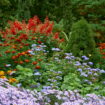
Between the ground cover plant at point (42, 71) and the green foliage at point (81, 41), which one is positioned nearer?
the ground cover plant at point (42, 71)

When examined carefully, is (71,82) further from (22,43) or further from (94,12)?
(94,12)

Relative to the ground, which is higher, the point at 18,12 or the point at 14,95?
the point at 14,95

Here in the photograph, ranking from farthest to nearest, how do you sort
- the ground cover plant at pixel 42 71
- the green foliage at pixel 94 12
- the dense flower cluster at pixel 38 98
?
the green foliage at pixel 94 12, the ground cover plant at pixel 42 71, the dense flower cluster at pixel 38 98

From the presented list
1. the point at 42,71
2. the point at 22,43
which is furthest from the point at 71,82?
the point at 22,43

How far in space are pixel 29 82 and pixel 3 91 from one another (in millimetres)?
2521

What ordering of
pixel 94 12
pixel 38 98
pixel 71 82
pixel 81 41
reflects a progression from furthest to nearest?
pixel 94 12
pixel 81 41
pixel 71 82
pixel 38 98

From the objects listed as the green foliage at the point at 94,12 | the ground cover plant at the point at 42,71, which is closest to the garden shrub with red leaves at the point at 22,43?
the ground cover plant at the point at 42,71

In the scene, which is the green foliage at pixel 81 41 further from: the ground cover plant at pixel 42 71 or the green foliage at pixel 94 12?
the green foliage at pixel 94 12

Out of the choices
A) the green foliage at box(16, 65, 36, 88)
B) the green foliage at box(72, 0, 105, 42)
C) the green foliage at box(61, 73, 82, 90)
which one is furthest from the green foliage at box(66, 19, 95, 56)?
the green foliage at box(72, 0, 105, 42)

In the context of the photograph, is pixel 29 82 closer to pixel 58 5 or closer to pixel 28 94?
pixel 28 94

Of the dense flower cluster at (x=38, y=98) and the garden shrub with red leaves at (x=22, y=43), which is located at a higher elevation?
the dense flower cluster at (x=38, y=98)

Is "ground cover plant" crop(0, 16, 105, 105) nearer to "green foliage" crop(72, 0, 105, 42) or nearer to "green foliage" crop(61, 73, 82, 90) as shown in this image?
"green foliage" crop(61, 73, 82, 90)

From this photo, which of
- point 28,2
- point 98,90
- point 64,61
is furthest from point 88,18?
point 98,90

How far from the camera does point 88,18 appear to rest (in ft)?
48.5
